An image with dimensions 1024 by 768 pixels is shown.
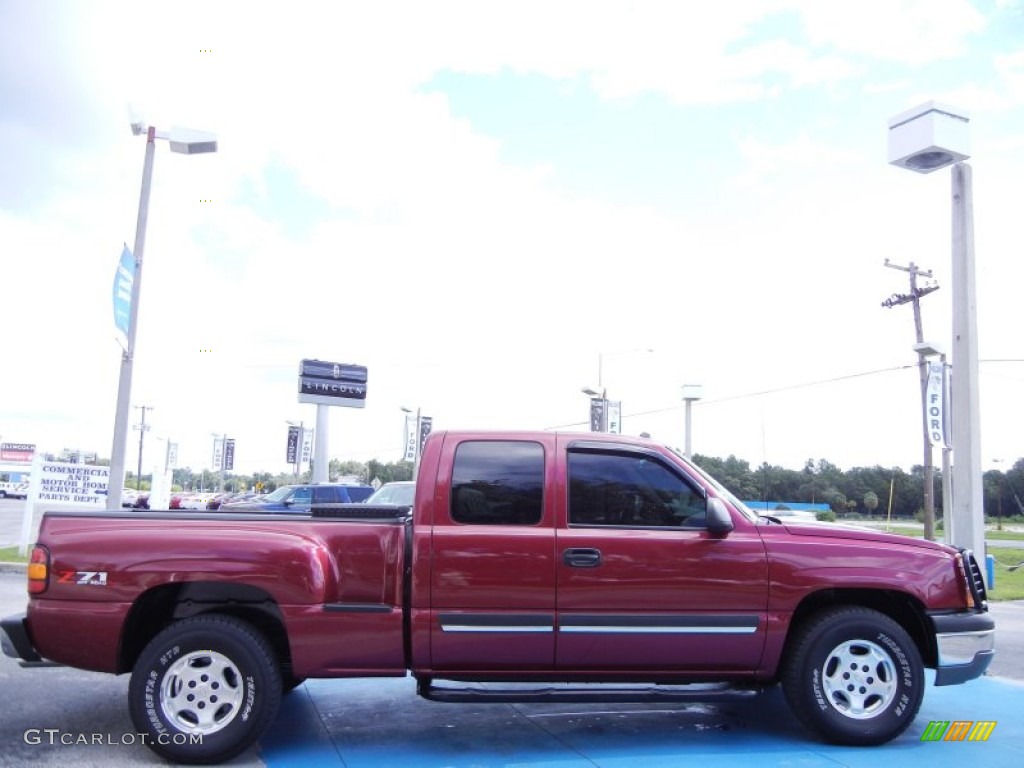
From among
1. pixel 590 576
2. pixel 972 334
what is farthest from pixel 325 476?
pixel 590 576

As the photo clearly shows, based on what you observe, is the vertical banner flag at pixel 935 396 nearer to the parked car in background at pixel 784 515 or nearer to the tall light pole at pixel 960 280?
the tall light pole at pixel 960 280

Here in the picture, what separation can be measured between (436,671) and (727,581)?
177cm

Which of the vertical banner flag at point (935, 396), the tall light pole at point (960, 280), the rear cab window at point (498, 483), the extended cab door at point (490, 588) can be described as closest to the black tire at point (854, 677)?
the extended cab door at point (490, 588)

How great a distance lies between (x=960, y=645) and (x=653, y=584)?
1958 mm

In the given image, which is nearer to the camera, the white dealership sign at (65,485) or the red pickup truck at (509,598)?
the red pickup truck at (509,598)

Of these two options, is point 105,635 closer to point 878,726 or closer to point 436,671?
point 436,671

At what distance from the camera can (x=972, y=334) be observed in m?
8.83

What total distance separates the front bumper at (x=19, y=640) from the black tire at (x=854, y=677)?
14.2 feet

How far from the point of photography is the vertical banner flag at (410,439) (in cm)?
3473

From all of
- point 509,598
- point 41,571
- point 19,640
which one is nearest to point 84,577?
point 41,571

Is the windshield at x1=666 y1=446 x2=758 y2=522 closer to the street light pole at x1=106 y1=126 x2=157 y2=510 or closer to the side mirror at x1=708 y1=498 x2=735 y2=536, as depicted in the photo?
the side mirror at x1=708 y1=498 x2=735 y2=536

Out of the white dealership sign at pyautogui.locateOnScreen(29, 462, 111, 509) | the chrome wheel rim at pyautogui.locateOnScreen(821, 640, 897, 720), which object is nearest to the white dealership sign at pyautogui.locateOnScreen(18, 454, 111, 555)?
the white dealership sign at pyautogui.locateOnScreen(29, 462, 111, 509)

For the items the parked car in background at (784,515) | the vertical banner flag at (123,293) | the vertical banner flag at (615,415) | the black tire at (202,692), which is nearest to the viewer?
the black tire at (202,692)

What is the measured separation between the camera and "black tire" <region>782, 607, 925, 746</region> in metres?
5.18
